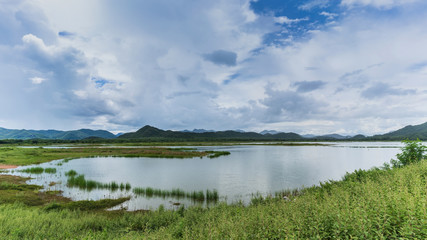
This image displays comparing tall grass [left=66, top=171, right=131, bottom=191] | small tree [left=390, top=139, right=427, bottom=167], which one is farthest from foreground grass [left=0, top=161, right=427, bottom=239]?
small tree [left=390, top=139, right=427, bottom=167]

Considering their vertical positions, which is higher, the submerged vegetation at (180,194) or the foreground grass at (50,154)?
the foreground grass at (50,154)

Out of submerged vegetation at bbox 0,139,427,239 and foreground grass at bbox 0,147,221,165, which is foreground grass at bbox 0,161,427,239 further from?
foreground grass at bbox 0,147,221,165

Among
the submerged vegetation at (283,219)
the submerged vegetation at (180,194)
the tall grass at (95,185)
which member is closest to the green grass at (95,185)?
the tall grass at (95,185)

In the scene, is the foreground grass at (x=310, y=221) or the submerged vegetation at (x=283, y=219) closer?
the foreground grass at (x=310, y=221)

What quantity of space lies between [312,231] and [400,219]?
2.46 meters

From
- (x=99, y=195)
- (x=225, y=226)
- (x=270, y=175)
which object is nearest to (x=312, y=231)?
(x=225, y=226)

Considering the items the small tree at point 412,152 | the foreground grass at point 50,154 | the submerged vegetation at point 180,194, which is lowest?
the submerged vegetation at point 180,194

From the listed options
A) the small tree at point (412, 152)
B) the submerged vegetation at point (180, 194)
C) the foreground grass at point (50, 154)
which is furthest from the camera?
the foreground grass at point (50, 154)

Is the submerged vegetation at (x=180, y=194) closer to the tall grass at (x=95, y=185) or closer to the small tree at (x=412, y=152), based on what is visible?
the tall grass at (x=95, y=185)

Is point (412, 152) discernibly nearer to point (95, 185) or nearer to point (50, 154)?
point (95, 185)

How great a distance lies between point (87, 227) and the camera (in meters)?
13.5

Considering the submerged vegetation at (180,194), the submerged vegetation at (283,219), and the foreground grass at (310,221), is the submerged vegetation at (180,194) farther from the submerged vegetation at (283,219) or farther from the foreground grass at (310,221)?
the foreground grass at (310,221)

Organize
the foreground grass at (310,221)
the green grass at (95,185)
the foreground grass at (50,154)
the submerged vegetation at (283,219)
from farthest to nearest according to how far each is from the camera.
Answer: the foreground grass at (50,154)
the green grass at (95,185)
the submerged vegetation at (283,219)
the foreground grass at (310,221)

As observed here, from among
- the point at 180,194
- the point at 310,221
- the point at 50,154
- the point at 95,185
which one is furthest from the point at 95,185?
the point at 50,154
